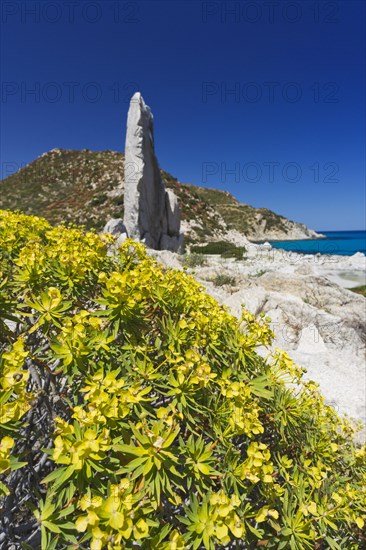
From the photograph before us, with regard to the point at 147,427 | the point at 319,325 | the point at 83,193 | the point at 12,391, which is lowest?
the point at 319,325

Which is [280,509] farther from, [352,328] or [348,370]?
[352,328]

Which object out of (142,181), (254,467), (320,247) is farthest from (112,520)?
(320,247)

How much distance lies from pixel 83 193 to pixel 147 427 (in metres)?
51.1

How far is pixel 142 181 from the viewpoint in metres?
21.1

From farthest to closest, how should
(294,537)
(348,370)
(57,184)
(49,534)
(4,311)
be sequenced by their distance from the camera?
(57,184)
(348,370)
(4,311)
(294,537)
(49,534)

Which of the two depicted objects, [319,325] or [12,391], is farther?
[319,325]

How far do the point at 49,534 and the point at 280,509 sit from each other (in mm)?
1306

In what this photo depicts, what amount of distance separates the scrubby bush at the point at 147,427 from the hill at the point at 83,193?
1442 inches

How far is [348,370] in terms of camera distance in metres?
5.47

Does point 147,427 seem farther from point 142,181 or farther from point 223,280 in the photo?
point 142,181

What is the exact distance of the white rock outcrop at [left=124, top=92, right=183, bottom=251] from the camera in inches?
818

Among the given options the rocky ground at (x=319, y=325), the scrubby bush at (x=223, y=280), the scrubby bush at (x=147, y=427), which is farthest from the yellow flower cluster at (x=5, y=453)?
the scrubby bush at (x=223, y=280)

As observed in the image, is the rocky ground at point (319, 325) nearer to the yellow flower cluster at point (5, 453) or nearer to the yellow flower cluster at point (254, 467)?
the yellow flower cluster at point (254, 467)

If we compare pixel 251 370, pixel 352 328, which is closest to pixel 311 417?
pixel 251 370
